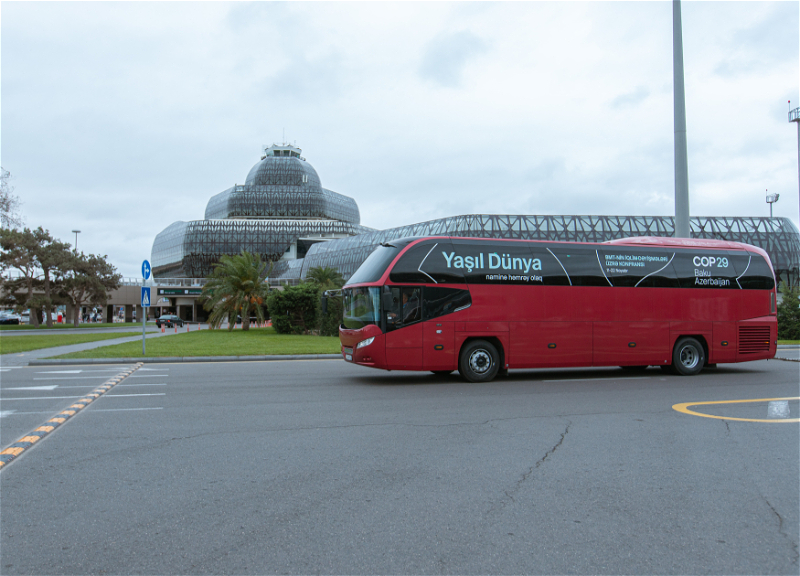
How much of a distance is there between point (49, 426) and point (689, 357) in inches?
535

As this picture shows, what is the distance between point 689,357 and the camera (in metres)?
14.6

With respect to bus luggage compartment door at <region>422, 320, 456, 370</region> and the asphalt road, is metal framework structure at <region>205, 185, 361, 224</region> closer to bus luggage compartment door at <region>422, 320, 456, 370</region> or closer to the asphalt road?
bus luggage compartment door at <region>422, 320, 456, 370</region>

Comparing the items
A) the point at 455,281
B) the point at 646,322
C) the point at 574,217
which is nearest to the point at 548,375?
the point at 646,322

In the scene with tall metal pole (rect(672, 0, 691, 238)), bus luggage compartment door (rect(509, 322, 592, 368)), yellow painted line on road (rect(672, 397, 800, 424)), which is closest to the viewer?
yellow painted line on road (rect(672, 397, 800, 424))

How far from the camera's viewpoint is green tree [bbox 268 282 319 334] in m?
37.2

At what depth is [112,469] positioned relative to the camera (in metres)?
5.59

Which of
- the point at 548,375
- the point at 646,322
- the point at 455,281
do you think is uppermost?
the point at 455,281

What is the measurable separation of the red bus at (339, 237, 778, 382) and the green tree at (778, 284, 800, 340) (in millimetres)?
20892

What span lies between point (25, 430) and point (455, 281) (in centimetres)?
827

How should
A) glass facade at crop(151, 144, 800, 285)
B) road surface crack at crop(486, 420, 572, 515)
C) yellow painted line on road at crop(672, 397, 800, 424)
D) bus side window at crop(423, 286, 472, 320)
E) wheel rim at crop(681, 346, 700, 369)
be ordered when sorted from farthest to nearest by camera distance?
glass facade at crop(151, 144, 800, 285)
wheel rim at crop(681, 346, 700, 369)
bus side window at crop(423, 286, 472, 320)
yellow painted line on road at crop(672, 397, 800, 424)
road surface crack at crop(486, 420, 572, 515)

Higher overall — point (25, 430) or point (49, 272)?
point (49, 272)

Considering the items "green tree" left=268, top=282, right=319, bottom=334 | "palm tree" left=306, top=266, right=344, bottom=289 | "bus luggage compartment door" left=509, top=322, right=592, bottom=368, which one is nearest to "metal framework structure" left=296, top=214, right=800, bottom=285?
"palm tree" left=306, top=266, right=344, bottom=289

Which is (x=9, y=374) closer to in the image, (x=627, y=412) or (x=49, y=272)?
(x=627, y=412)

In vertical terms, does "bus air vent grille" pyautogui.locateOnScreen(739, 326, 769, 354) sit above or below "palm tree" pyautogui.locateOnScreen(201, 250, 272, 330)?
below
